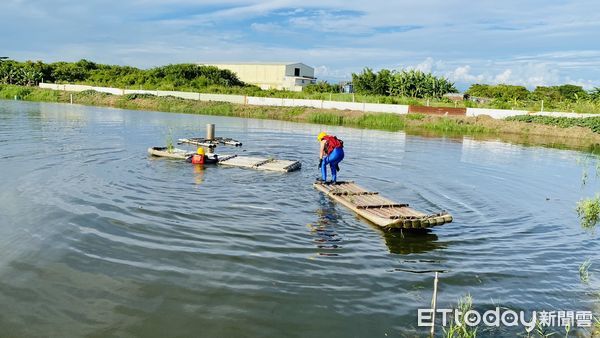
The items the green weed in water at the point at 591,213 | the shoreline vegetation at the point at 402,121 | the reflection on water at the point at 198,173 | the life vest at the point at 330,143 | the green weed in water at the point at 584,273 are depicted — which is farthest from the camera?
the shoreline vegetation at the point at 402,121

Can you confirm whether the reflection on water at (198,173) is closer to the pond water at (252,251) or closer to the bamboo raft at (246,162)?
the pond water at (252,251)

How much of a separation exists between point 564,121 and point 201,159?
3191cm

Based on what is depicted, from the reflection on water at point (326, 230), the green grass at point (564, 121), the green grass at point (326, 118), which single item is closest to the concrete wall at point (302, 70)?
the green grass at point (326, 118)

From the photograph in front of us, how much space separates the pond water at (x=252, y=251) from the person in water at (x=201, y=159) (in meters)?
0.58

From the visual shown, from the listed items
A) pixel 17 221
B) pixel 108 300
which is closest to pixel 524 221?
pixel 108 300

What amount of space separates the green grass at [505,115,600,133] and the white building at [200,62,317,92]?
44883mm

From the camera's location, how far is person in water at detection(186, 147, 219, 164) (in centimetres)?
1594

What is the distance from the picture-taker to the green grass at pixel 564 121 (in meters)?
35.2

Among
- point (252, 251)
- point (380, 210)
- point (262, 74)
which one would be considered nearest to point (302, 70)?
point (262, 74)

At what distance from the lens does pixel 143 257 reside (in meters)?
7.54

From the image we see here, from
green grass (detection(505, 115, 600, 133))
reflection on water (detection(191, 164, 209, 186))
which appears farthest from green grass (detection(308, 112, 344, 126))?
reflection on water (detection(191, 164, 209, 186))

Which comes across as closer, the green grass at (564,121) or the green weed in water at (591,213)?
the green weed in water at (591,213)

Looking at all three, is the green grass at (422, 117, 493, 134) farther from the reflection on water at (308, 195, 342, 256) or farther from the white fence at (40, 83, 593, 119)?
the reflection on water at (308, 195, 342, 256)

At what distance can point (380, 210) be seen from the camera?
1019cm
